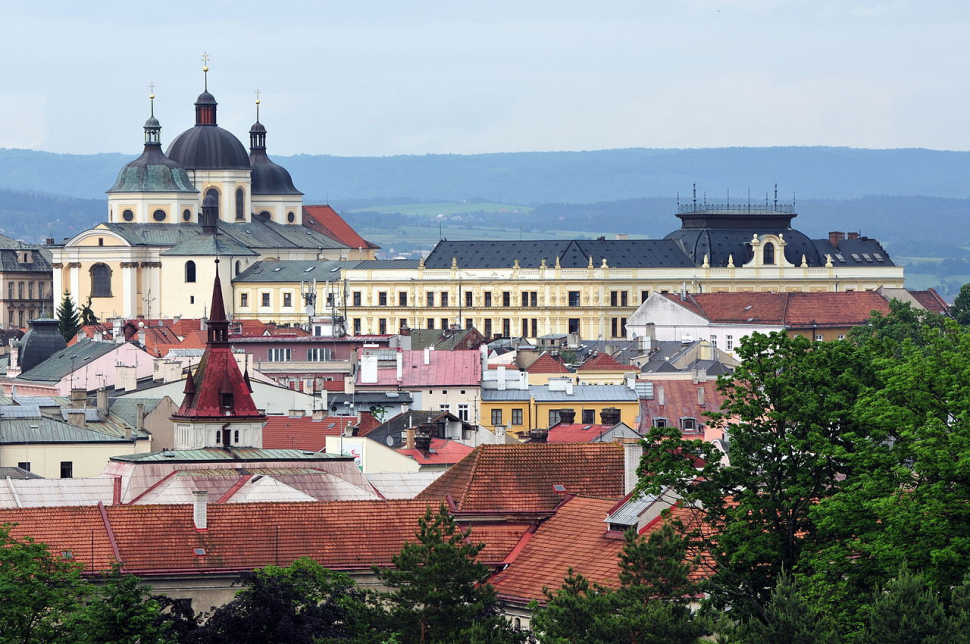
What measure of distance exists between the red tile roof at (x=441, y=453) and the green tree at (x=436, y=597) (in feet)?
79.2

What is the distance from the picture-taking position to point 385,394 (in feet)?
320

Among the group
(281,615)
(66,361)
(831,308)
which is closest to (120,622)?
(281,615)

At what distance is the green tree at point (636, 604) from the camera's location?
126 ft

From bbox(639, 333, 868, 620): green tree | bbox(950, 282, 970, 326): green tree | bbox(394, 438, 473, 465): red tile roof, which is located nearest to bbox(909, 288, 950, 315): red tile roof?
bbox(950, 282, 970, 326): green tree

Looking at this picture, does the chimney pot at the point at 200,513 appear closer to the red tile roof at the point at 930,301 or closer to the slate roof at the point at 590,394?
the slate roof at the point at 590,394

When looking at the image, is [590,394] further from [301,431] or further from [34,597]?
[34,597]

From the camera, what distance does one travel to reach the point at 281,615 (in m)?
40.2

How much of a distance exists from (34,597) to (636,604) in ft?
27.9

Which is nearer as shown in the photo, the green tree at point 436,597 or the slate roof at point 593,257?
the green tree at point 436,597

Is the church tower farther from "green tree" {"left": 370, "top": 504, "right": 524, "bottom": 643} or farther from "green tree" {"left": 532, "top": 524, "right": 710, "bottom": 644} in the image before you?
"green tree" {"left": 532, "top": 524, "right": 710, "bottom": 644}

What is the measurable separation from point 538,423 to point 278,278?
108 metres

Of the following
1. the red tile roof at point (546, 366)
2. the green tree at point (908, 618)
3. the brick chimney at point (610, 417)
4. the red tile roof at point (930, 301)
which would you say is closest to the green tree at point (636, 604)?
the green tree at point (908, 618)

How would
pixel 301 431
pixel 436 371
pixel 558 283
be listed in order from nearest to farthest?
pixel 301 431
pixel 436 371
pixel 558 283

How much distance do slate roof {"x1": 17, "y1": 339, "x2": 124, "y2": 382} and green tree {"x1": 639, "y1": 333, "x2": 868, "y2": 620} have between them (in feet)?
208
